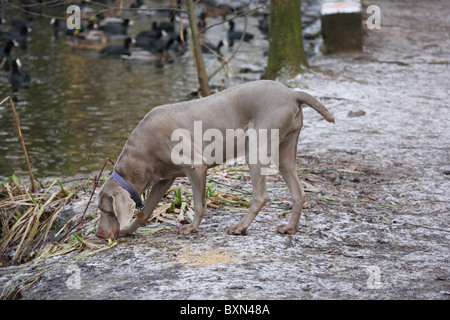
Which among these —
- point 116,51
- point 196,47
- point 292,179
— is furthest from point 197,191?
point 116,51

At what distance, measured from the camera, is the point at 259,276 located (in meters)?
4.21

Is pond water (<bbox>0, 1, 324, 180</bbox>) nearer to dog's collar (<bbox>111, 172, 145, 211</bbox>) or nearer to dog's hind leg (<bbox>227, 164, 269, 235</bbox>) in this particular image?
dog's collar (<bbox>111, 172, 145, 211</bbox>)

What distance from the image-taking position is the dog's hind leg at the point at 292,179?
511cm

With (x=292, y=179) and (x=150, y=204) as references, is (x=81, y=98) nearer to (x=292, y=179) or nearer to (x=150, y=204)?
(x=150, y=204)

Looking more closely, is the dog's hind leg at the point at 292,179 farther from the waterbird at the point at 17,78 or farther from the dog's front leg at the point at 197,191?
the waterbird at the point at 17,78

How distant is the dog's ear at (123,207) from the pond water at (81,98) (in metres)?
3.76

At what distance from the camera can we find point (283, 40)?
1163 centimetres

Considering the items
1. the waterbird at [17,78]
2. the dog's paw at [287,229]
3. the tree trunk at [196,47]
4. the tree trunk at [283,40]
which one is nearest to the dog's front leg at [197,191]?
the dog's paw at [287,229]

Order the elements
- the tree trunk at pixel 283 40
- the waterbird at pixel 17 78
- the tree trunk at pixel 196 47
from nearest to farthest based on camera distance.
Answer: the tree trunk at pixel 196 47, the tree trunk at pixel 283 40, the waterbird at pixel 17 78

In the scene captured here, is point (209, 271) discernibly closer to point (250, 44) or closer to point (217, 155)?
point (217, 155)

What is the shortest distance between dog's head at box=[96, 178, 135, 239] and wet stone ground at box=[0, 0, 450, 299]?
0.17 m

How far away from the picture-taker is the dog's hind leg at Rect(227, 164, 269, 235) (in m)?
4.95

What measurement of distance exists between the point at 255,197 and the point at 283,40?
23.5 ft
